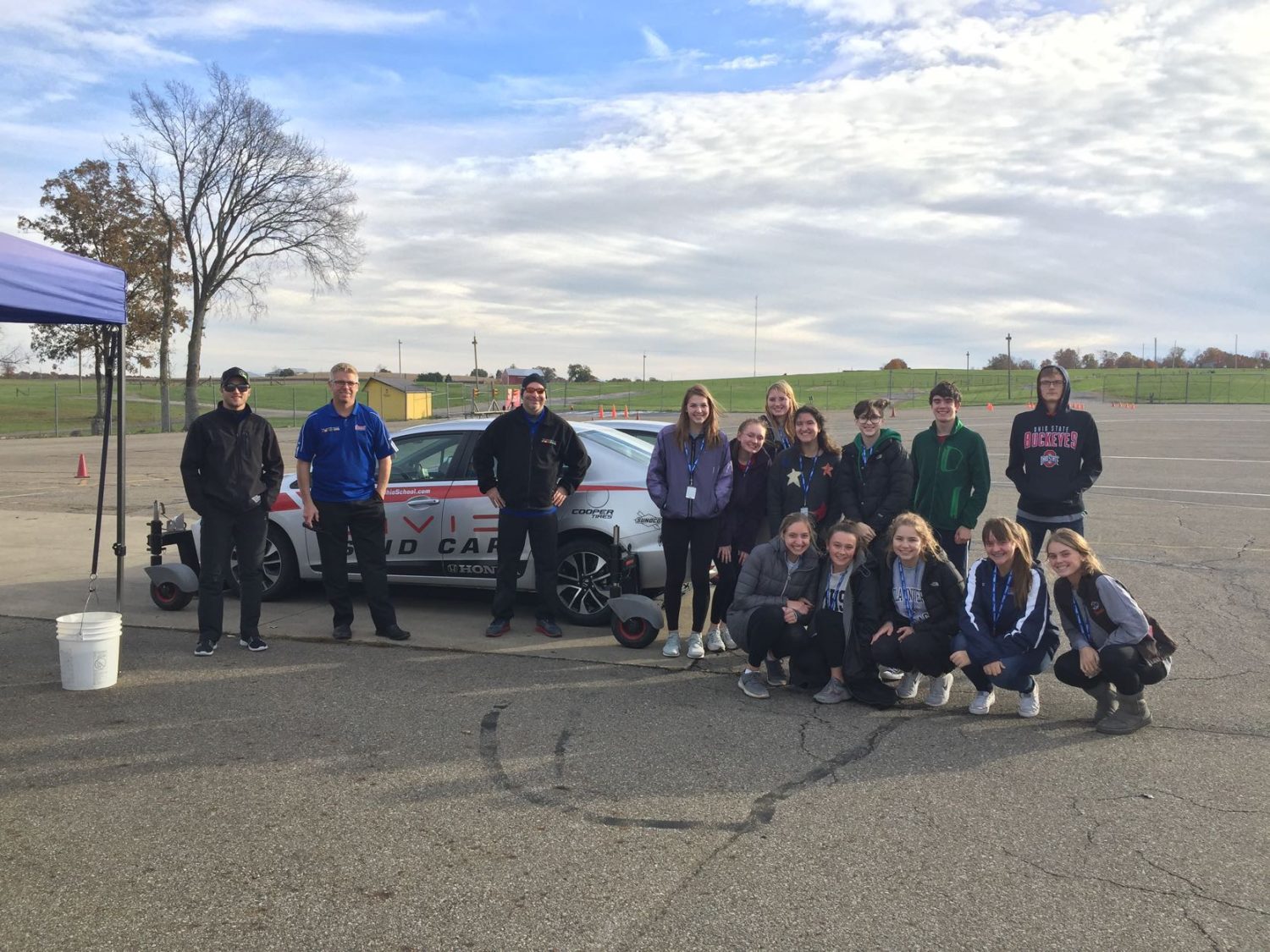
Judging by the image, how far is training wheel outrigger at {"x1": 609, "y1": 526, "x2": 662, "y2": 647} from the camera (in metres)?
6.70

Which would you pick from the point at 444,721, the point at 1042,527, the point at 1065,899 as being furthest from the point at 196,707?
the point at 1042,527

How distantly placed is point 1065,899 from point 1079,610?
7.39ft

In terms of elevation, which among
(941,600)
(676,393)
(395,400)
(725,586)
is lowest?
(725,586)

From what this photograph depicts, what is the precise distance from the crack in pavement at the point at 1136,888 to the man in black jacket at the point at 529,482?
3.95 meters

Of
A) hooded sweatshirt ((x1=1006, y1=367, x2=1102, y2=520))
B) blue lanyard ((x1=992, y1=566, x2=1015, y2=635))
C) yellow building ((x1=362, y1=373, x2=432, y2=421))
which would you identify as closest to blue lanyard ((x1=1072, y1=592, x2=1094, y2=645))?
blue lanyard ((x1=992, y1=566, x2=1015, y2=635))

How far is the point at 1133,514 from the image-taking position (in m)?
13.5

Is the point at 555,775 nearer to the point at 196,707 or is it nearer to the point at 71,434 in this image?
the point at 196,707

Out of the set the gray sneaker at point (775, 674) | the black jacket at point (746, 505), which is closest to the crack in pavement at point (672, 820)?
the gray sneaker at point (775, 674)

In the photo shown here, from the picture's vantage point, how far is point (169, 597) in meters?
8.02

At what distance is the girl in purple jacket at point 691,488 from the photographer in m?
6.51

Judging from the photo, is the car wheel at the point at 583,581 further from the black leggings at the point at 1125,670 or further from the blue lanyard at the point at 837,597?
the black leggings at the point at 1125,670

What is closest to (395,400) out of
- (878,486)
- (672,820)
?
(878,486)

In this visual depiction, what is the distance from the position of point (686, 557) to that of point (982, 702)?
2031 mm

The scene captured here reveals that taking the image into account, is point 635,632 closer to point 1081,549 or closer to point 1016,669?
point 1016,669
